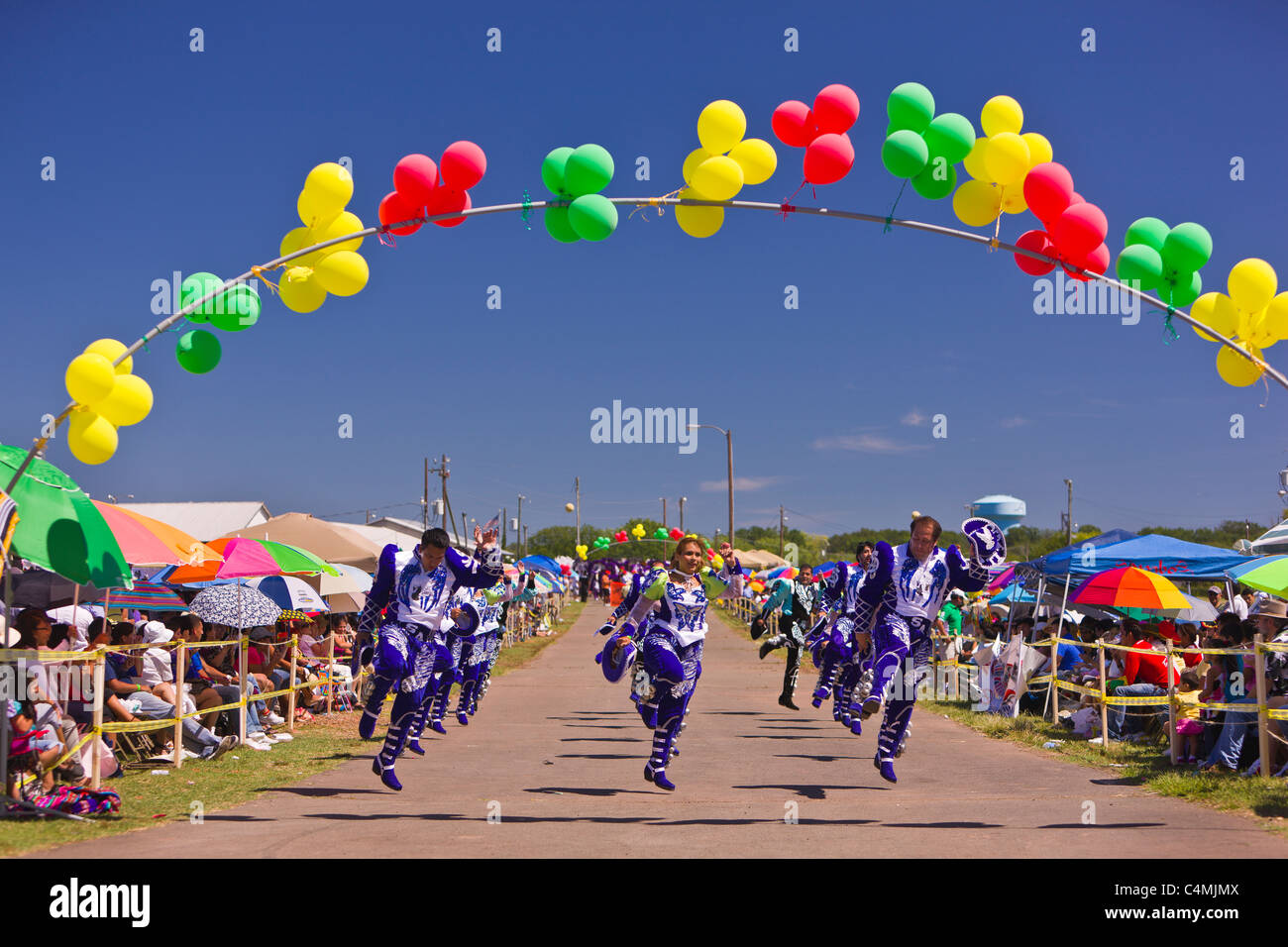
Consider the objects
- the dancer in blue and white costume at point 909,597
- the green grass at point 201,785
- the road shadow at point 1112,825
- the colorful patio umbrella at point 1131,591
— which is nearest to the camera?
the green grass at point 201,785

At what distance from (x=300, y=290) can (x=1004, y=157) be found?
6006mm

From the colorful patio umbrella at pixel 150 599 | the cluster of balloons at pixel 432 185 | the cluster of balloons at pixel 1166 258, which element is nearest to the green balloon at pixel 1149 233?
the cluster of balloons at pixel 1166 258

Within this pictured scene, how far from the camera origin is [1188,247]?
29.0ft

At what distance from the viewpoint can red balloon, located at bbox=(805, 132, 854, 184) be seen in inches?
350

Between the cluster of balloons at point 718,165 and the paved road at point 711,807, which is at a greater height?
the cluster of balloons at point 718,165

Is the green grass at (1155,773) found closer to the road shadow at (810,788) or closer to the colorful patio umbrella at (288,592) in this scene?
the road shadow at (810,788)

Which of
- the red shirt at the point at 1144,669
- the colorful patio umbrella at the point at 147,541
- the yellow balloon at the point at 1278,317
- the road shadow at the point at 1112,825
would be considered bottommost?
the road shadow at the point at 1112,825

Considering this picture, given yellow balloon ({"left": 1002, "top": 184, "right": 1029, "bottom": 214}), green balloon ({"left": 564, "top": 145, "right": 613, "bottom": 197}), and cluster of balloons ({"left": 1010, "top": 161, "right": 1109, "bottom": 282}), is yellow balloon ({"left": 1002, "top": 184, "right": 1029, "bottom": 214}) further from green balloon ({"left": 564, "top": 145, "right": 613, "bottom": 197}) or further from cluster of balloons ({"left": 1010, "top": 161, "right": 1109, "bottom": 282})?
green balloon ({"left": 564, "top": 145, "right": 613, "bottom": 197})

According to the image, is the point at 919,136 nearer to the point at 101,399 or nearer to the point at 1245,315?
the point at 1245,315

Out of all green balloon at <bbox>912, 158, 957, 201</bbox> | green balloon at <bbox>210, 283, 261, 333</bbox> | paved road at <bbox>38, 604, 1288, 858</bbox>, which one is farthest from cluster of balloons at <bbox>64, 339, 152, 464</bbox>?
green balloon at <bbox>912, 158, 957, 201</bbox>

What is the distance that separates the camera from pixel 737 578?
9961 millimetres

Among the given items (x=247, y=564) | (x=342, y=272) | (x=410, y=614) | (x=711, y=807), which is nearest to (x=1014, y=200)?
(x=711, y=807)

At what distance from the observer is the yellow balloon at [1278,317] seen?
343 inches

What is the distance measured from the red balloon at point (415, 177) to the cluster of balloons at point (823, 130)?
296 centimetres
